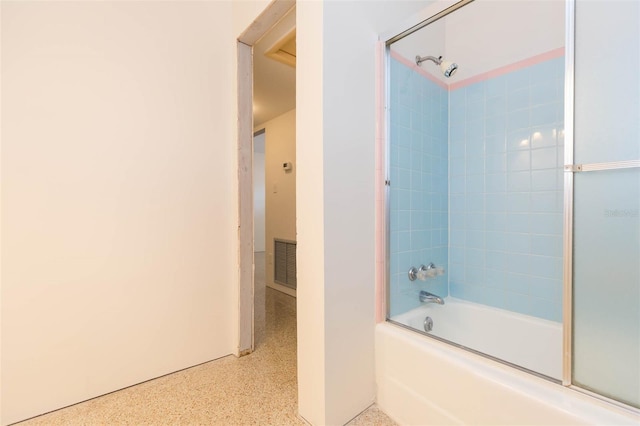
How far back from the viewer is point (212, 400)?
4.98 feet

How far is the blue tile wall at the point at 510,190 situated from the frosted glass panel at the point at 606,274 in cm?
65

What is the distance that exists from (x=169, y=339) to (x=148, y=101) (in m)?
1.42

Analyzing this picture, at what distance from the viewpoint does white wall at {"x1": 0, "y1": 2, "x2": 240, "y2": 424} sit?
4.45ft

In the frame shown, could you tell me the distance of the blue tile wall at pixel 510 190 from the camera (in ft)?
5.55

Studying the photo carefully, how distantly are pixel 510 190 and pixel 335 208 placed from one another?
1277 mm

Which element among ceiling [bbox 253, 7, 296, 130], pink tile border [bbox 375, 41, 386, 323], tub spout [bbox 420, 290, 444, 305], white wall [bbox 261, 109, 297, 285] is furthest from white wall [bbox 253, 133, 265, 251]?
pink tile border [bbox 375, 41, 386, 323]

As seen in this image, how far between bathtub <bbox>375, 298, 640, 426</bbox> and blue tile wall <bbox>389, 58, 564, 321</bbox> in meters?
0.24

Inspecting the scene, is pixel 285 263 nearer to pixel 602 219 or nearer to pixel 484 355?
pixel 484 355

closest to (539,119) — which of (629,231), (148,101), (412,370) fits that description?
(629,231)

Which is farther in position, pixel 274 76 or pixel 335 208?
pixel 274 76

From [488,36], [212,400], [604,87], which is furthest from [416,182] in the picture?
[212,400]

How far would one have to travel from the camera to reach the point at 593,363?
38.9 inches

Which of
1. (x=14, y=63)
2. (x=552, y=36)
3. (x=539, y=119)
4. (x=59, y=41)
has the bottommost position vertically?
(x=539, y=119)

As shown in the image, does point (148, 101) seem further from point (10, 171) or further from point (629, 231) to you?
point (629, 231)
